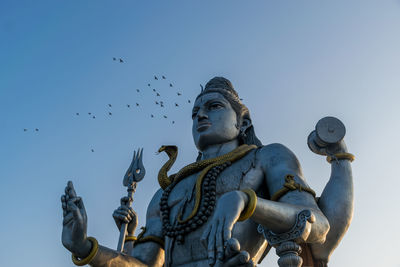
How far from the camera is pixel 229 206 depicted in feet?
18.0

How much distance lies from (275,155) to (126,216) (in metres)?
2.34

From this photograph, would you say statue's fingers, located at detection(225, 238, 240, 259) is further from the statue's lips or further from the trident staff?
the trident staff

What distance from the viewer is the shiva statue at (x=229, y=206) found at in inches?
228

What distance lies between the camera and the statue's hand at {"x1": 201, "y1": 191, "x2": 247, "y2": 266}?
206 inches

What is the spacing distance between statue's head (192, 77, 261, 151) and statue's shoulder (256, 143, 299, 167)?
64cm

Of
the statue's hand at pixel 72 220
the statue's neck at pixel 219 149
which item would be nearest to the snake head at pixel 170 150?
the statue's neck at pixel 219 149

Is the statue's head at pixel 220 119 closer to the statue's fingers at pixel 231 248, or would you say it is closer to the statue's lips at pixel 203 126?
the statue's lips at pixel 203 126

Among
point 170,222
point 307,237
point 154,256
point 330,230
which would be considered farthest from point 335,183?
point 154,256

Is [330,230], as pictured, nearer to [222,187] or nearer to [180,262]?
[222,187]

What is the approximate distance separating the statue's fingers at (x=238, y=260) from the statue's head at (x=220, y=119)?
115 inches

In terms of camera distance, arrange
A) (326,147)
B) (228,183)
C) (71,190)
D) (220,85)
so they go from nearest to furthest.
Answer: (71,190), (228,183), (326,147), (220,85)

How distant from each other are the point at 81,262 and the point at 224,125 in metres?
2.69

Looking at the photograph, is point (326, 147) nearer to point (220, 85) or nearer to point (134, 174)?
point (220, 85)

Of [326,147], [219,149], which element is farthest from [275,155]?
[219,149]
